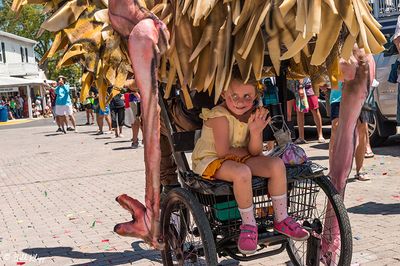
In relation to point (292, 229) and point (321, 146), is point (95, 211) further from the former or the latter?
point (321, 146)

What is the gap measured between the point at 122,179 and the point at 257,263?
5.02 metres

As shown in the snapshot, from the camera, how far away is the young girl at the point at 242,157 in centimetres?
304

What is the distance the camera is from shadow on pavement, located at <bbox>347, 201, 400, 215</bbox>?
5.87 metres

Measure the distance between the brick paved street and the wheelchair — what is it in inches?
40.0

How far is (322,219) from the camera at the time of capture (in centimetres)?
356

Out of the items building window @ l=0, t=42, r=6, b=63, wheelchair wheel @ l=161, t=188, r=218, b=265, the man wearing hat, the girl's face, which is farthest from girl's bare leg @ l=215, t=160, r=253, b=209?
building window @ l=0, t=42, r=6, b=63

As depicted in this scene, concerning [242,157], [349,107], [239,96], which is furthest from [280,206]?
[349,107]

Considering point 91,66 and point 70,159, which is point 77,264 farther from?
point 70,159

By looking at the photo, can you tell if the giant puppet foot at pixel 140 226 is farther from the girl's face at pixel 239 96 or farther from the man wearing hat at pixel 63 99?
the man wearing hat at pixel 63 99

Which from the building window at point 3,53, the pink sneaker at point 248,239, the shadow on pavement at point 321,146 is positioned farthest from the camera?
the building window at point 3,53

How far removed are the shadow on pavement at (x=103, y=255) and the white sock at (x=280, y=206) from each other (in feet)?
6.12

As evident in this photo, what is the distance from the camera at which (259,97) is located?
3602 millimetres

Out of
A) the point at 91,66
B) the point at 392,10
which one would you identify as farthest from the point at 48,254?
the point at 392,10

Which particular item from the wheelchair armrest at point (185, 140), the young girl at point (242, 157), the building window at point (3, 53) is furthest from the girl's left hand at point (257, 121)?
the building window at point (3, 53)
